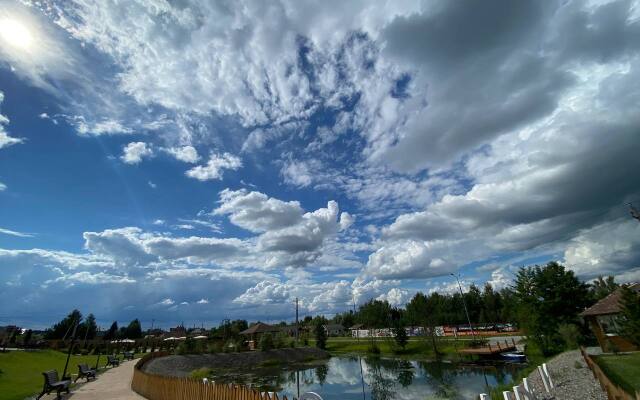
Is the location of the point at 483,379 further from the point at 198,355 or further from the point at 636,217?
the point at 198,355

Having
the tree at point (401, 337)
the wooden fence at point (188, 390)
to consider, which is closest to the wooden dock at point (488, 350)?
the tree at point (401, 337)

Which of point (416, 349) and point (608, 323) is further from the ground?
point (608, 323)

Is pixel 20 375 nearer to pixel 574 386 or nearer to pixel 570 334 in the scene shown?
pixel 574 386

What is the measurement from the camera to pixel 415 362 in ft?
135

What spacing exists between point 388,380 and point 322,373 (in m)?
9.29

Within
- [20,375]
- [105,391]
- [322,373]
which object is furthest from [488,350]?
[20,375]

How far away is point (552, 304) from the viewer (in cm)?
3319

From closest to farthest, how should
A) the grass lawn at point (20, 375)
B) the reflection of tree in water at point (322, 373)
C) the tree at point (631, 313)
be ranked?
the grass lawn at point (20, 375) < the tree at point (631, 313) < the reflection of tree in water at point (322, 373)

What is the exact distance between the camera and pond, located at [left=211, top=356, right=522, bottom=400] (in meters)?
24.7

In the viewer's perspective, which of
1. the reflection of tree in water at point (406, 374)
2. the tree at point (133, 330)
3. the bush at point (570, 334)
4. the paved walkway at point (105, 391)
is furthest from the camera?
the tree at point (133, 330)

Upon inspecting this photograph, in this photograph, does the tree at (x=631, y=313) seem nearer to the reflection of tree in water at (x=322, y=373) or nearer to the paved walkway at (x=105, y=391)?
the reflection of tree in water at (x=322, y=373)

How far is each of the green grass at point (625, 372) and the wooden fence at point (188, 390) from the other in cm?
1208

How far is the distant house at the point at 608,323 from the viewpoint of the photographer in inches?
969

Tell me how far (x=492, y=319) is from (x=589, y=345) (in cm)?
5178
